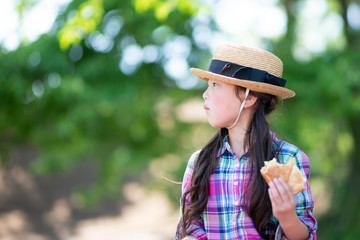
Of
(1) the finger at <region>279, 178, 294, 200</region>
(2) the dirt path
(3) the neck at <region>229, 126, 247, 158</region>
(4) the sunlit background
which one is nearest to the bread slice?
(1) the finger at <region>279, 178, 294, 200</region>

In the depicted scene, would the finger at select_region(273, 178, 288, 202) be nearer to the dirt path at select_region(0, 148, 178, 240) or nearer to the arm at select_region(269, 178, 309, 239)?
the arm at select_region(269, 178, 309, 239)

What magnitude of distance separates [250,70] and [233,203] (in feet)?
1.65

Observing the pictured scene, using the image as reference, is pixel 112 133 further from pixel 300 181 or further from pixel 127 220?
pixel 127 220

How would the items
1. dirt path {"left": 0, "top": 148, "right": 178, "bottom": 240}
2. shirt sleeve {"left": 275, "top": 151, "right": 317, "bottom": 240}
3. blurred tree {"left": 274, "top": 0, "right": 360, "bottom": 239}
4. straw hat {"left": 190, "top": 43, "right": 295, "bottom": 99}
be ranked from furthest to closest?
dirt path {"left": 0, "top": 148, "right": 178, "bottom": 240}, blurred tree {"left": 274, "top": 0, "right": 360, "bottom": 239}, straw hat {"left": 190, "top": 43, "right": 295, "bottom": 99}, shirt sleeve {"left": 275, "top": 151, "right": 317, "bottom": 240}

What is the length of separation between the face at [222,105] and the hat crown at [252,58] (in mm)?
106

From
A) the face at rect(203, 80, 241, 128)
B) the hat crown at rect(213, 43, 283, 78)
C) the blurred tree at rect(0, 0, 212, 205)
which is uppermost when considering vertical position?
the blurred tree at rect(0, 0, 212, 205)

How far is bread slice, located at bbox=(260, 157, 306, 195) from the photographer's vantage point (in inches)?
58.2

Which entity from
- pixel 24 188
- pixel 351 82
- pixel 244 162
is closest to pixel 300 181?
pixel 244 162

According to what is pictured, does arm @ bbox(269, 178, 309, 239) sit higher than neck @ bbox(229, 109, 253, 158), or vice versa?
neck @ bbox(229, 109, 253, 158)

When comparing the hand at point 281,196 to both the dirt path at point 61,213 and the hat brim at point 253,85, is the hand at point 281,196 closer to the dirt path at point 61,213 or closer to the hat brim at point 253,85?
the hat brim at point 253,85

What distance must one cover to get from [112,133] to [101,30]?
5.17 ft

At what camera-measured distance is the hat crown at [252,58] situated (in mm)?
1727

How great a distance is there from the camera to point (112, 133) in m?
6.18

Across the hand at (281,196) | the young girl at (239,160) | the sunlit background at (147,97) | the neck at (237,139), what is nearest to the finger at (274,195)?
the hand at (281,196)
